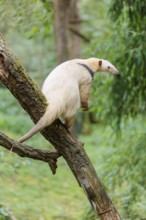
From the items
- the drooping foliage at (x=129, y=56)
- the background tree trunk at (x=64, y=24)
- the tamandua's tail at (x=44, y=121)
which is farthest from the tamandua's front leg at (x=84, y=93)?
the background tree trunk at (x=64, y=24)

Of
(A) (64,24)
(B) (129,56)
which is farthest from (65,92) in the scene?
(A) (64,24)

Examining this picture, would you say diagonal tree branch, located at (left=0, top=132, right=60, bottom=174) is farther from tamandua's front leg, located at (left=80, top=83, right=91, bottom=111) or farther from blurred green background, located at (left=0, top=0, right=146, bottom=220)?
tamandua's front leg, located at (left=80, top=83, right=91, bottom=111)

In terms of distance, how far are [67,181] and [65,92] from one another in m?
5.80

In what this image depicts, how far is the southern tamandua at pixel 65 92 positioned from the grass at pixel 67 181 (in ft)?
2.68

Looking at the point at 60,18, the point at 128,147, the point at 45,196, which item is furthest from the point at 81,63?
the point at 60,18

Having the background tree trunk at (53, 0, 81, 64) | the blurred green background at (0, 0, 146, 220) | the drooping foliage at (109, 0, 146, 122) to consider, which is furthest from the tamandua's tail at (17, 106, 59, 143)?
the background tree trunk at (53, 0, 81, 64)

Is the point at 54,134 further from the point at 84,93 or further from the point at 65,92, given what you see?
the point at 84,93

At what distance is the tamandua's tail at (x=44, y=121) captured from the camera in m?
3.56

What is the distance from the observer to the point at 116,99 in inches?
246

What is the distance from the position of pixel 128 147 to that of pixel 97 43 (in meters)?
1.33

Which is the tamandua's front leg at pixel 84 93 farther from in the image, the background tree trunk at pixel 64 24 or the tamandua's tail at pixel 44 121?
the background tree trunk at pixel 64 24

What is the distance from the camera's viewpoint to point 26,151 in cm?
376

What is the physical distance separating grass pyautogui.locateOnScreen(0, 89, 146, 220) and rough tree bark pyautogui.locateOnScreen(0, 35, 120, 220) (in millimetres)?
712

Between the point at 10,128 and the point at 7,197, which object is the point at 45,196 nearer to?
the point at 7,197
